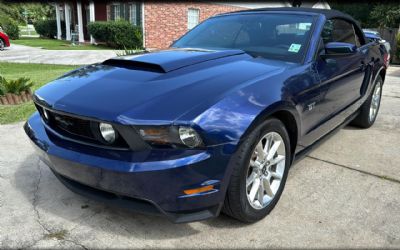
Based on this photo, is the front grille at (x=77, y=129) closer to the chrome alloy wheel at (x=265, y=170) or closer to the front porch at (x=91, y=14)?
the chrome alloy wheel at (x=265, y=170)

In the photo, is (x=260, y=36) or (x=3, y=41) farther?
(x=3, y=41)

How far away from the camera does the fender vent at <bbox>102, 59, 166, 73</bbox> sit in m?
2.76

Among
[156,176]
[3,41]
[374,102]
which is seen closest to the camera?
[156,176]

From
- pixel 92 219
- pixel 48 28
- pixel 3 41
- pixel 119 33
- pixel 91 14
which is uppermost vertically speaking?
pixel 92 219

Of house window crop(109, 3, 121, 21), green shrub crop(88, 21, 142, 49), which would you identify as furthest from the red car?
house window crop(109, 3, 121, 21)

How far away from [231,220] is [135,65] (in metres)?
1.41

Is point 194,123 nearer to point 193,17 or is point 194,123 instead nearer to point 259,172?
point 259,172

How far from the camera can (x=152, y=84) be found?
247 cm

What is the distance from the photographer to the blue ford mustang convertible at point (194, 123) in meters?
2.14

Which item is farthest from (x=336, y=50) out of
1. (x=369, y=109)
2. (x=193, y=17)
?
(x=193, y=17)

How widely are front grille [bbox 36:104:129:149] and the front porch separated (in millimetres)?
17345

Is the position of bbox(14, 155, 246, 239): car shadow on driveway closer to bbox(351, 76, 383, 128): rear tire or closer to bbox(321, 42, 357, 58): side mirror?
bbox(321, 42, 357, 58): side mirror

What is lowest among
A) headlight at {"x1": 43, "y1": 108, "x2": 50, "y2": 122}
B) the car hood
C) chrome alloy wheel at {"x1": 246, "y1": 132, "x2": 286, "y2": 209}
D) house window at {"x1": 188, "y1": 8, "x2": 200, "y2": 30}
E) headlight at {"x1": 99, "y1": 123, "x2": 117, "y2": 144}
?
house window at {"x1": 188, "y1": 8, "x2": 200, "y2": 30}

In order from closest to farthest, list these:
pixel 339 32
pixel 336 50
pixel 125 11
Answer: pixel 336 50 → pixel 339 32 → pixel 125 11
